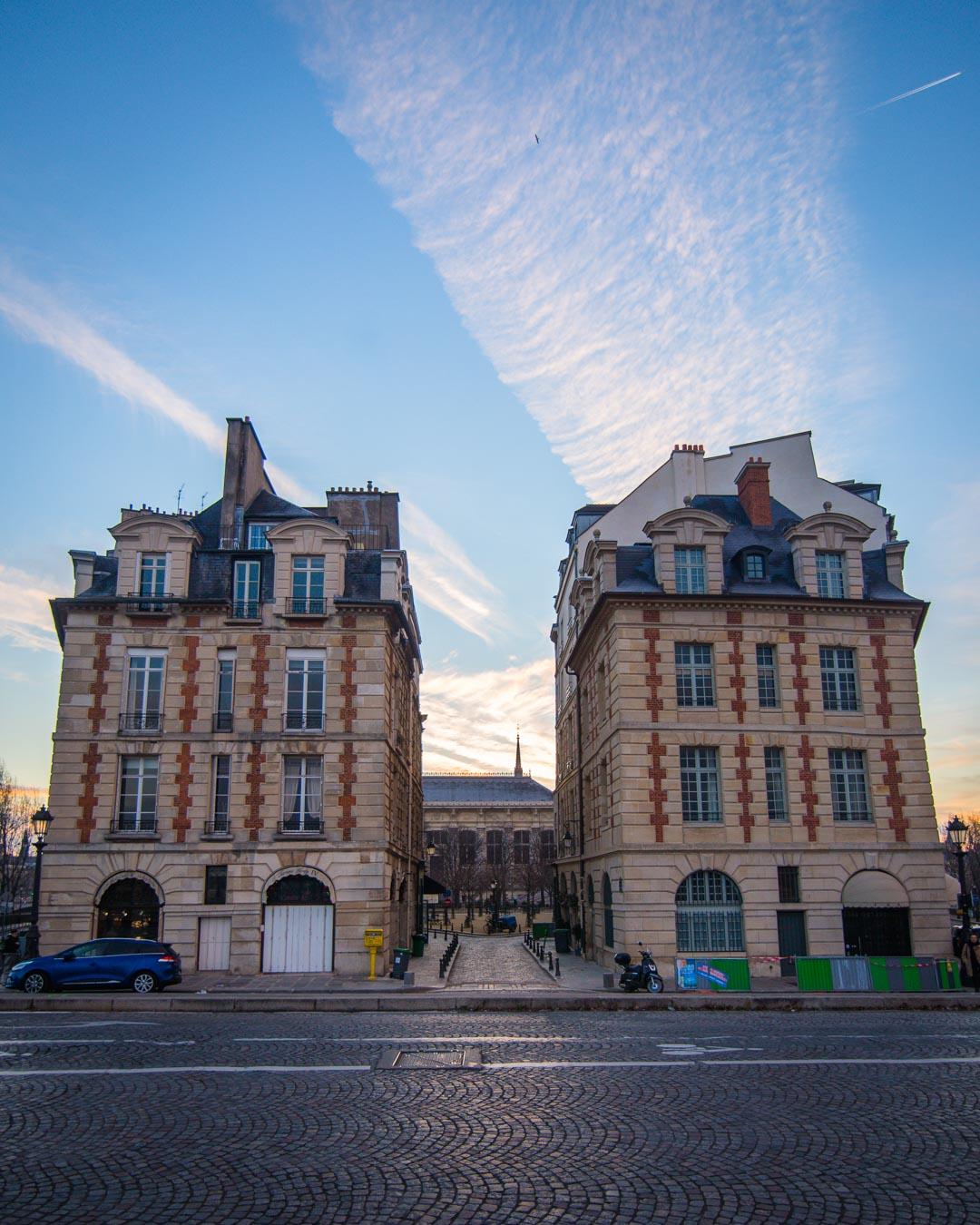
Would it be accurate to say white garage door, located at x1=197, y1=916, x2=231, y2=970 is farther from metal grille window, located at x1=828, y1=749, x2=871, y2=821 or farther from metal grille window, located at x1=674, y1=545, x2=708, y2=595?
metal grille window, located at x1=828, y1=749, x2=871, y2=821

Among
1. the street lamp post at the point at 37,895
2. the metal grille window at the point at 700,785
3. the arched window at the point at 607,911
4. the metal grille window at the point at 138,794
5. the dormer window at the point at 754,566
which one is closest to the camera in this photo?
the street lamp post at the point at 37,895

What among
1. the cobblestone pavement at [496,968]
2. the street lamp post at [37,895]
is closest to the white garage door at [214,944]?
the street lamp post at [37,895]

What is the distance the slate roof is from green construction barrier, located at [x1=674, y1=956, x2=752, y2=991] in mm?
76927

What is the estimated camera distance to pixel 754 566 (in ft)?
102

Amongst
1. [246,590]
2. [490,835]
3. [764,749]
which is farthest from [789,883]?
[490,835]

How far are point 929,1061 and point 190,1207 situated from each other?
10.5m

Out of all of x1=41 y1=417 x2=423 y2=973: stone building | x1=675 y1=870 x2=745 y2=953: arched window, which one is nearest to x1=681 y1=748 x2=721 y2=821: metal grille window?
x1=675 y1=870 x2=745 y2=953: arched window

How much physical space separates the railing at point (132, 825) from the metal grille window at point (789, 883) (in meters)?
18.5

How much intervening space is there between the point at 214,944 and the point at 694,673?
53.8ft

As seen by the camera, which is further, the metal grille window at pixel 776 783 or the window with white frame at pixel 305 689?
the window with white frame at pixel 305 689

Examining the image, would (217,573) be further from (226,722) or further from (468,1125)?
(468,1125)

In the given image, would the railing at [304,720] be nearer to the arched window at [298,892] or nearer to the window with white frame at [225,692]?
the window with white frame at [225,692]

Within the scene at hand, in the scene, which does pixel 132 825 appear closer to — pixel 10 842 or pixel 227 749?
pixel 227 749

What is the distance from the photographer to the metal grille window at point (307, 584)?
31000 millimetres
